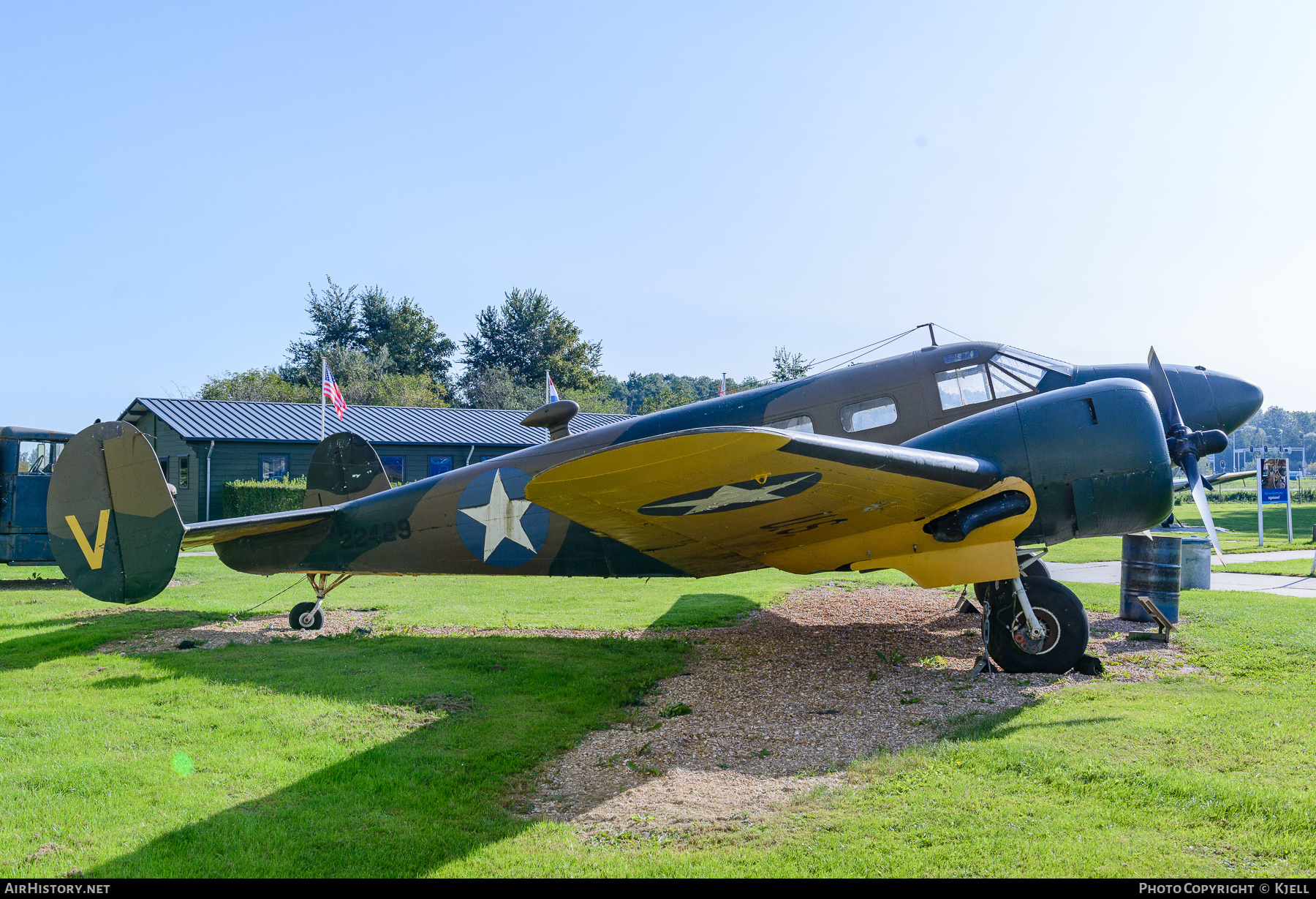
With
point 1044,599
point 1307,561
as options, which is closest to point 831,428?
point 1044,599

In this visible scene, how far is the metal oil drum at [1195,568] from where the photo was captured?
41.4ft

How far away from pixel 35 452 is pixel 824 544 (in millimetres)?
17074

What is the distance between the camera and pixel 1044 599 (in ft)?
23.7

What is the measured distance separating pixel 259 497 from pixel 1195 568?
89.6ft

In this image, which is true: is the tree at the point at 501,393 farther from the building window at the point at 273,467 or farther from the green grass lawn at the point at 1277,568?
the green grass lawn at the point at 1277,568

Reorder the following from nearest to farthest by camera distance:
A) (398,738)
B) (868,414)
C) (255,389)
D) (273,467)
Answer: (398,738) → (868,414) → (273,467) → (255,389)

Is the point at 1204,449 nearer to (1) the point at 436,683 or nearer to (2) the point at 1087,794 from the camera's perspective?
(2) the point at 1087,794

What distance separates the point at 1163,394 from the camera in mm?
7980

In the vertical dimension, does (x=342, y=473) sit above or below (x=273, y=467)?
below

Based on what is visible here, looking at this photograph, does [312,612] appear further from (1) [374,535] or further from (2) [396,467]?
(2) [396,467]

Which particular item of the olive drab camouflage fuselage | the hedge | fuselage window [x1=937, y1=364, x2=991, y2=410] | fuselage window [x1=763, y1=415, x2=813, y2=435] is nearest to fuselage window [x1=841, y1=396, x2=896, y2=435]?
the olive drab camouflage fuselage

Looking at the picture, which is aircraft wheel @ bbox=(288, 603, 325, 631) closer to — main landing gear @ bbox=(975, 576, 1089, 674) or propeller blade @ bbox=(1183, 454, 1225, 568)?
main landing gear @ bbox=(975, 576, 1089, 674)

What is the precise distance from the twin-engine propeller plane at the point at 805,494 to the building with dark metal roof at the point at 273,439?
17.1 meters

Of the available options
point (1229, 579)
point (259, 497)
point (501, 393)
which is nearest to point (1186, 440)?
point (1229, 579)
